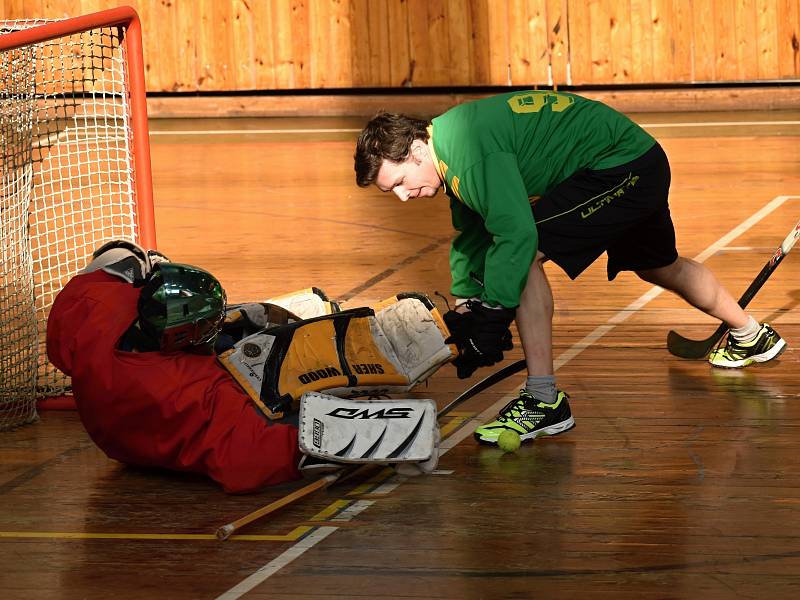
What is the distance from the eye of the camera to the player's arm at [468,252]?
5.98 metres

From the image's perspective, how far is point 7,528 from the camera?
5.13 metres

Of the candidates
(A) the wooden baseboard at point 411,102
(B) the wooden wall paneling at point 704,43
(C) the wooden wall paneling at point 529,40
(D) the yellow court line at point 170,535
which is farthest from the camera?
(C) the wooden wall paneling at point 529,40

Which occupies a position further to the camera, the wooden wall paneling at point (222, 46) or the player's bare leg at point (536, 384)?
the wooden wall paneling at point (222, 46)

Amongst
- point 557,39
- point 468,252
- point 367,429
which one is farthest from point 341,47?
point 367,429

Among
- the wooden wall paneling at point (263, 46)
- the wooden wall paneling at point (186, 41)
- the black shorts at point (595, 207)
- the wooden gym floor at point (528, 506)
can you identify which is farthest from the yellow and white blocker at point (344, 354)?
the wooden wall paneling at point (186, 41)

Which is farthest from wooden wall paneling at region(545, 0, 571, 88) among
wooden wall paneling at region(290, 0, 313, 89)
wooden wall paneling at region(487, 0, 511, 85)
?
wooden wall paneling at region(290, 0, 313, 89)

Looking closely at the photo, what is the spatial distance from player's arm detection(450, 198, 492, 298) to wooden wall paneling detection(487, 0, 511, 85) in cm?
1191

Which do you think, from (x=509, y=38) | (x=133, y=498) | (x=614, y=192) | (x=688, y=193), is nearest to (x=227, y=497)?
(x=133, y=498)

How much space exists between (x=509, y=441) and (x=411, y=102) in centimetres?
1230

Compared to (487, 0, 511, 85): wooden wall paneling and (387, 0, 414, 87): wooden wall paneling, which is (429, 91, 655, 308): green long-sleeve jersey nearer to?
(487, 0, 511, 85): wooden wall paneling

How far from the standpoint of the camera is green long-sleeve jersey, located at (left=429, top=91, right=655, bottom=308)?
536 cm

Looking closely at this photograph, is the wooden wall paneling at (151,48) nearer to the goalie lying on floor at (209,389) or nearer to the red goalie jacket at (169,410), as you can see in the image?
the goalie lying on floor at (209,389)

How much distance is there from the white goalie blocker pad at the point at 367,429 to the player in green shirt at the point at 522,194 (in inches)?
16.4

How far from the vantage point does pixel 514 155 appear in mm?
5477
